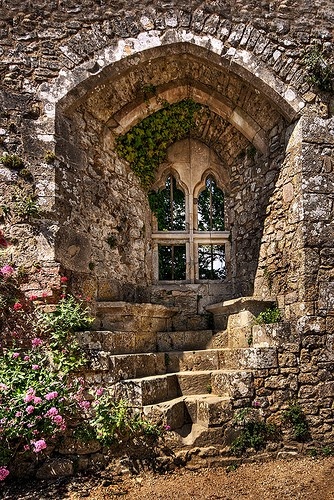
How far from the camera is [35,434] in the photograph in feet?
12.5

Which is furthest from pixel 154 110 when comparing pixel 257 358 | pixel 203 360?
pixel 257 358

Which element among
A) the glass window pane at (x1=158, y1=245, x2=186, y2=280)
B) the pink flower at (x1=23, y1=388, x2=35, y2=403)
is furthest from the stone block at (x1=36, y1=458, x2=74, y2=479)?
the glass window pane at (x1=158, y1=245, x2=186, y2=280)

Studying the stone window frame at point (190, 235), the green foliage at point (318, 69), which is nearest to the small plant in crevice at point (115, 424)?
the stone window frame at point (190, 235)

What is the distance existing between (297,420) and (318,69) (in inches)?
158

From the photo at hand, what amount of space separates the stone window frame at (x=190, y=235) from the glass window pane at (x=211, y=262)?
0.07 metres

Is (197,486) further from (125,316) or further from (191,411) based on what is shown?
(125,316)

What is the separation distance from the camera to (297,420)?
15.1ft

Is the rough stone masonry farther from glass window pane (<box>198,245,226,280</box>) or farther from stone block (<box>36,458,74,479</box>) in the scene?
stone block (<box>36,458,74,479</box>)

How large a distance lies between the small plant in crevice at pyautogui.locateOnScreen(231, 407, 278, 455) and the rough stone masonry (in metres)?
0.15

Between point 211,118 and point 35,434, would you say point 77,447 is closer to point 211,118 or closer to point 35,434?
point 35,434

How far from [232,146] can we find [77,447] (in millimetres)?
4428

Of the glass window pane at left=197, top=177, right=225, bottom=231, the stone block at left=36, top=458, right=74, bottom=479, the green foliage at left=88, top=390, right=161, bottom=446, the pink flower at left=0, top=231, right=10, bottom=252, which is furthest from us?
the glass window pane at left=197, top=177, right=225, bottom=231

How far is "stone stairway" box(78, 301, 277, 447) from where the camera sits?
14.3 feet

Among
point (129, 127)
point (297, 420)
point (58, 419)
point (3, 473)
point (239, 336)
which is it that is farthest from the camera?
point (129, 127)
